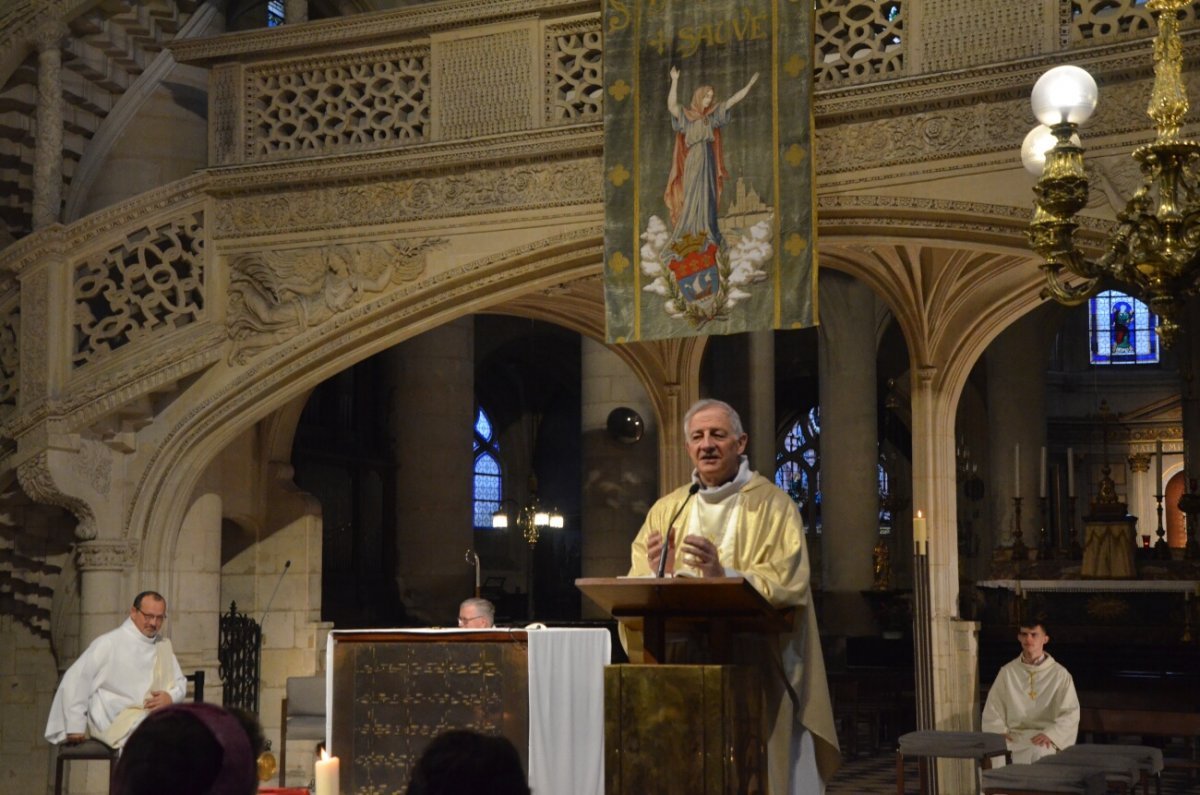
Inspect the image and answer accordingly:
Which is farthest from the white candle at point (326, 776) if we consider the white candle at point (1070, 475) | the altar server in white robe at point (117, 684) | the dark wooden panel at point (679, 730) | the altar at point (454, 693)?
the white candle at point (1070, 475)

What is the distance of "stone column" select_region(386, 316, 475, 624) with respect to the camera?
16016 mm

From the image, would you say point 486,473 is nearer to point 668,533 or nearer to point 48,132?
point 48,132

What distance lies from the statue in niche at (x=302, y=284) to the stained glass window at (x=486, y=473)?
15770 mm

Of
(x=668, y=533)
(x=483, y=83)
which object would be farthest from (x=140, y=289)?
(x=668, y=533)

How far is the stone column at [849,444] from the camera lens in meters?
17.8

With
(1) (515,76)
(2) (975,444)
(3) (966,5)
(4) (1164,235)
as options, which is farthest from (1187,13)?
(2) (975,444)

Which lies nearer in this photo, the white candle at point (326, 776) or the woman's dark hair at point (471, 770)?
the woman's dark hair at point (471, 770)

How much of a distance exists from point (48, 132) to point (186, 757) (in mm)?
9210

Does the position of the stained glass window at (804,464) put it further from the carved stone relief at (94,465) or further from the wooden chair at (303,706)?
the carved stone relief at (94,465)

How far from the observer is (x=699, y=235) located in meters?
9.27

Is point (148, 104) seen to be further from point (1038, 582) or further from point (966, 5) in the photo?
point (1038, 582)

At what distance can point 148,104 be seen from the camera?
12.1 m

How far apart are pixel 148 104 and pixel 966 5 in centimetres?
644

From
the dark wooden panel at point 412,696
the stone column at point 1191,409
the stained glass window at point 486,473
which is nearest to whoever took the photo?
the dark wooden panel at point 412,696
